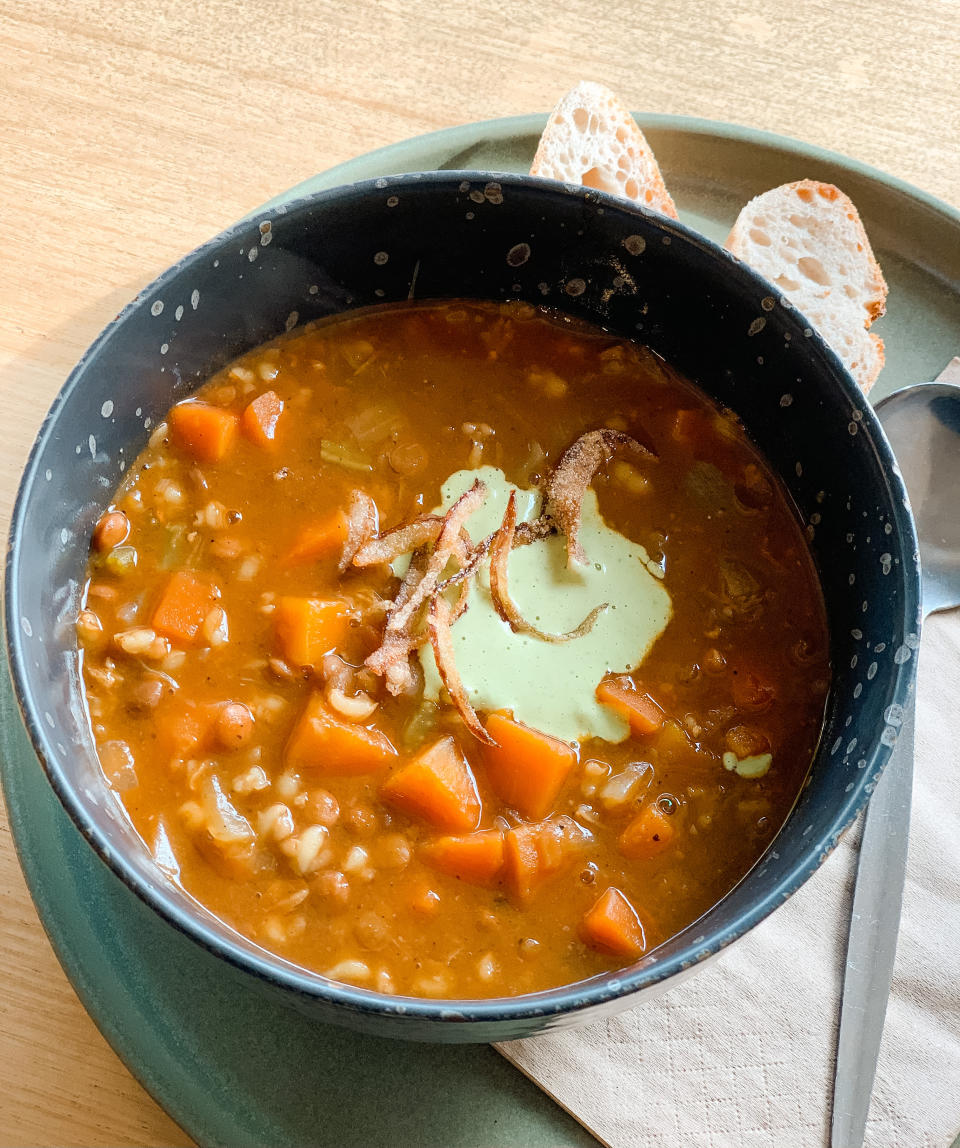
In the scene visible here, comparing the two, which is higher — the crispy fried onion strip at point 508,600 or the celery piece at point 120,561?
the crispy fried onion strip at point 508,600

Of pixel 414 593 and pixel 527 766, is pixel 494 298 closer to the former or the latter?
pixel 414 593

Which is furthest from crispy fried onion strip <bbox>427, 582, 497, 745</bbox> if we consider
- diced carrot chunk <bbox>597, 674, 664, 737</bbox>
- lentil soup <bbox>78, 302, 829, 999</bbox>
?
diced carrot chunk <bbox>597, 674, 664, 737</bbox>

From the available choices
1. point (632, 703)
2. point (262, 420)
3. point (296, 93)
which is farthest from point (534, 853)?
point (296, 93)

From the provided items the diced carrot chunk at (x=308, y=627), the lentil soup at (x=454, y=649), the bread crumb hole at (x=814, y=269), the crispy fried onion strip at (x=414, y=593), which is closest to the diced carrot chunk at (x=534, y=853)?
the lentil soup at (x=454, y=649)

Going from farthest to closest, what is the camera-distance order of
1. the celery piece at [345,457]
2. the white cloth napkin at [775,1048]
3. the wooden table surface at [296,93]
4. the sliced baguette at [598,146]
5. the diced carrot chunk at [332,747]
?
the wooden table surface at [296,93], the sliced baguette at [598,146], the celery piece at [345,457], the diced carrot chunk at [332,747], the white cloth napkin at [775,1048]

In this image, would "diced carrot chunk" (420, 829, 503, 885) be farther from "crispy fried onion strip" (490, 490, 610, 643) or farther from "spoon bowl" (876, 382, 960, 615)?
"spoon bowl" (876, 382, 960, 615)

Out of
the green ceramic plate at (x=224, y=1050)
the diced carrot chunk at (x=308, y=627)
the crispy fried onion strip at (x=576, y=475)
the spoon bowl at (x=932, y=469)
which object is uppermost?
the spoon bowl at (x=932, y=469)

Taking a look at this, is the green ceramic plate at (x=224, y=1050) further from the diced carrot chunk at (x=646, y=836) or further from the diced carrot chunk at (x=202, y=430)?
the diced carrot chunk at (x=202, y=430)
